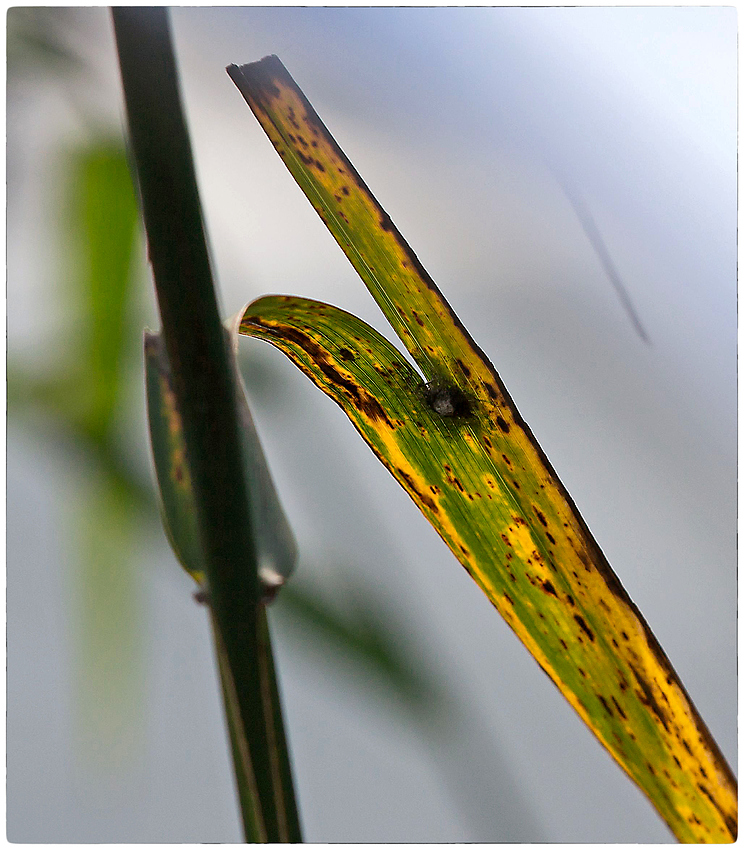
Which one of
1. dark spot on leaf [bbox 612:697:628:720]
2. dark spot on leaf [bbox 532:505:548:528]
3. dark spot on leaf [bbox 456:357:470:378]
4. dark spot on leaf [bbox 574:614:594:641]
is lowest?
dark spot on leaf [bbox 612:697:628:720]

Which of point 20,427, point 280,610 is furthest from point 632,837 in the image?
point 20,427

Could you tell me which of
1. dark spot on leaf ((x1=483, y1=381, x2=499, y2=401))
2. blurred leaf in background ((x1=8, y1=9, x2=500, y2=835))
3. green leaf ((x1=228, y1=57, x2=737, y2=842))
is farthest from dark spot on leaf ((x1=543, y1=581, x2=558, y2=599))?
blurred leaf in background ((x1=8, y1=9, x2=500, y2=835))

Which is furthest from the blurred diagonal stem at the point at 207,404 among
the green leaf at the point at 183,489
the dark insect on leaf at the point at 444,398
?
the dark insect on leaf at the point at 444,398

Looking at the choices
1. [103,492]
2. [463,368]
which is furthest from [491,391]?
[103,492]

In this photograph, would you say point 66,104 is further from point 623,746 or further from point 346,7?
point 623,746

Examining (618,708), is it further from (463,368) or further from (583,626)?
(463,368)

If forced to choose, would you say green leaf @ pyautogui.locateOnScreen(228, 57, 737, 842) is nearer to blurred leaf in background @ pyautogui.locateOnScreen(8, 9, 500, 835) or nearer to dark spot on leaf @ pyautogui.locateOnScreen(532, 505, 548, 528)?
dark spot on leaf @ pyautogui.locateOnScreen(532, 505, 548, 528)

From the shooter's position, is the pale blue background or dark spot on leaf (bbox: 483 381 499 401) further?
the pale blue background

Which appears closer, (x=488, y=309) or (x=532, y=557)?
(x=532, y=557)
